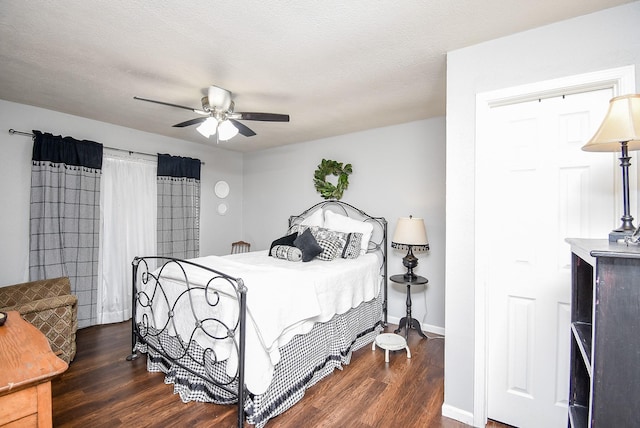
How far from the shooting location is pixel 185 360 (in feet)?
7.79

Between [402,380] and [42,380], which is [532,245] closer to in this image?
[402,380]

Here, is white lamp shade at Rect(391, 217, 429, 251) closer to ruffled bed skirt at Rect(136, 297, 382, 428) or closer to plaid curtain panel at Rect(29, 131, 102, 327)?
ruffled bed skirt at Rect(136, 297, 382, 428)

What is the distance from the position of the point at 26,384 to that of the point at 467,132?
8.13 ft

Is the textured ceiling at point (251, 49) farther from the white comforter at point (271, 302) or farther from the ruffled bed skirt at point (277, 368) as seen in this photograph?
the ruffled bed skirt at point (277, 368)

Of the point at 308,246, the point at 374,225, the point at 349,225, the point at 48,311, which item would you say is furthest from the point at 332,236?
the point at 48,311

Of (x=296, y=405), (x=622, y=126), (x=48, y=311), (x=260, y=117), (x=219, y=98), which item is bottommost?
(x=296, y=405)

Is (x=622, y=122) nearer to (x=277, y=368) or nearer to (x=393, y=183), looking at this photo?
(x=277, y=368)

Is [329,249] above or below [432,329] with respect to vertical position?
above

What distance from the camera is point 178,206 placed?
451 cm

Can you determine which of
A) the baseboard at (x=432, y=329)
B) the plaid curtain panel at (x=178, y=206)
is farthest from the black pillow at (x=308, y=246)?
the plaid curtain panel at (x=178, y=206)

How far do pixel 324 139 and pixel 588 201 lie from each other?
3.41 m

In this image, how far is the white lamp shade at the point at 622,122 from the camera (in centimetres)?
121

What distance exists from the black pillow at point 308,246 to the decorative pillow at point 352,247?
32cm

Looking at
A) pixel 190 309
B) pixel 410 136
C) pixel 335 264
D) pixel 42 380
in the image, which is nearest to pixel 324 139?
pixel 410 136
